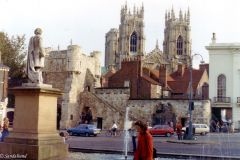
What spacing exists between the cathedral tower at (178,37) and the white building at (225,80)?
59.8 meters

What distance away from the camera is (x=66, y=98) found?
205 feet

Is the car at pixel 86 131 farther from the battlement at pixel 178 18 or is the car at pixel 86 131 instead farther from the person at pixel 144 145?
the battlement at pixel 178 18

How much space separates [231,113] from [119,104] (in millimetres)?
15418

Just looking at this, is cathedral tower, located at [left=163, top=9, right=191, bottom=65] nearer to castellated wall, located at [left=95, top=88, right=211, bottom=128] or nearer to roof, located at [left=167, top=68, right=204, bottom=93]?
roof, located at [left=167, top=68, right=204, bottom=93]

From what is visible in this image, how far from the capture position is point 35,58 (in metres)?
14.3

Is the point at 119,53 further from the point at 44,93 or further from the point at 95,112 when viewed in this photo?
the point at 44,93

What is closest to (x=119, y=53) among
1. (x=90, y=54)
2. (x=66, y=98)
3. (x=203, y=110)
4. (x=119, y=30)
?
(x=119, y=30)

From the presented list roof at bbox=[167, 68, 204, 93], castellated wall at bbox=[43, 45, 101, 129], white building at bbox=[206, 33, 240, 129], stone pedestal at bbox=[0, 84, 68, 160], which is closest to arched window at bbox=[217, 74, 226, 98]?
white building at bbox=[206, 33, 240, 129]

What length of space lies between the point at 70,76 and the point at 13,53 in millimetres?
9136

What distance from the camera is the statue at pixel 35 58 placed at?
558 inches

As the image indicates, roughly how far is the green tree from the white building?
2698 centimetres

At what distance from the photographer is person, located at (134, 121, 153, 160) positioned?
377 inches

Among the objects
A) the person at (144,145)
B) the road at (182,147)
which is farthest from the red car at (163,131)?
the person at (144,145)

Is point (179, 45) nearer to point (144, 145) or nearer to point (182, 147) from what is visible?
point (182, 147)
